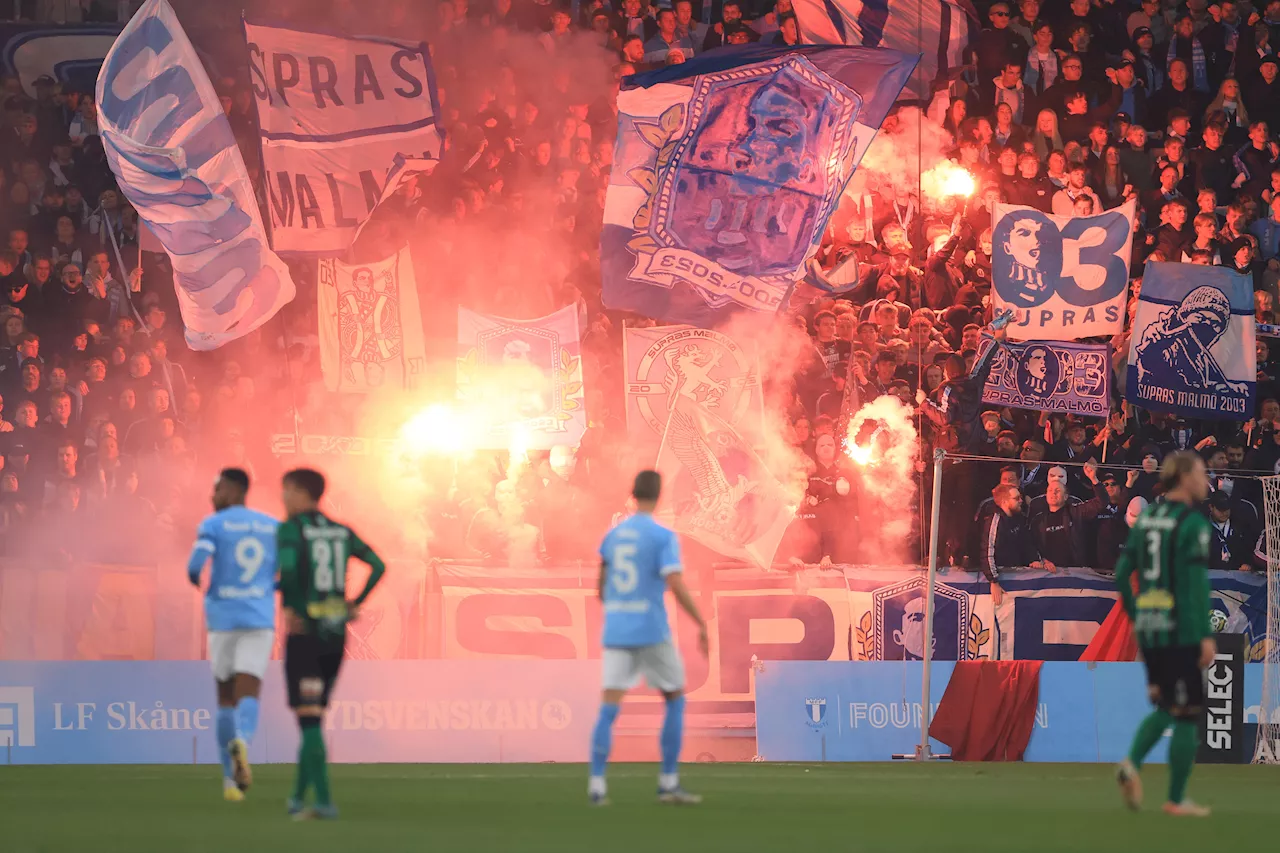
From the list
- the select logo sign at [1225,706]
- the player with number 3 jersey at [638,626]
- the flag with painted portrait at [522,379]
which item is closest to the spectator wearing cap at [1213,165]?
the select logo sign at [1225,706]

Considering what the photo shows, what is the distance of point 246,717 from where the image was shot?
983 centimetres

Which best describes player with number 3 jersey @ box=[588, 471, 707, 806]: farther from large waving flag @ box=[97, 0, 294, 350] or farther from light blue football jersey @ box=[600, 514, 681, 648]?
large waving flag @ box=[97, 0, 294, 350]

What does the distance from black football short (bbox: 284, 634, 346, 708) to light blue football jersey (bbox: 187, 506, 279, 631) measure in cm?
163

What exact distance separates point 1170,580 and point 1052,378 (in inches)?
471

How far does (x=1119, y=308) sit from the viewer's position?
67.5 ft

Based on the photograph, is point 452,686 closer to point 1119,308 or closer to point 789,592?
point 789,592

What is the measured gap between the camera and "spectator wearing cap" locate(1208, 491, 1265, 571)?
63.7ft

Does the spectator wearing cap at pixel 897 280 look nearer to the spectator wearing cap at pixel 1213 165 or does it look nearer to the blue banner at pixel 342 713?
the spectator wearing cap at pixel 1213 165

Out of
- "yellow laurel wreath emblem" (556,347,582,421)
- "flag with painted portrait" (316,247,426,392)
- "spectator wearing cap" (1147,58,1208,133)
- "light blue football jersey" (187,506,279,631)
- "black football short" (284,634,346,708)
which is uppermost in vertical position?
"spectator wearing cap" (1147,58,1208,133)

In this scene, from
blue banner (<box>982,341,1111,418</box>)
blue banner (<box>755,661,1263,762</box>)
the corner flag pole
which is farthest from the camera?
blue banner (<box>982,341,1111,418</box>)

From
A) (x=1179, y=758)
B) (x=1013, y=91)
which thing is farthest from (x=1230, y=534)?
(x=1179, y=758)

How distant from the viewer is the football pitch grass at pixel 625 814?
721cm

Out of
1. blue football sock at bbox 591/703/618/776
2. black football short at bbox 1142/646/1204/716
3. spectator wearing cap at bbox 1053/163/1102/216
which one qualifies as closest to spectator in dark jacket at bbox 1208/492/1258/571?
spectator wearing cap at bbox 1053/163/1102/216

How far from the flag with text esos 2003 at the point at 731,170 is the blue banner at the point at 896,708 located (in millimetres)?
4866
